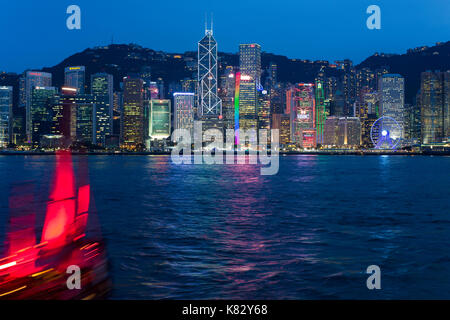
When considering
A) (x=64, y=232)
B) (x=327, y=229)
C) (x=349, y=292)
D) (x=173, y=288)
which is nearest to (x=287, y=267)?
(x=349, y=292)

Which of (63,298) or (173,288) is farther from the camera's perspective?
(173,288)

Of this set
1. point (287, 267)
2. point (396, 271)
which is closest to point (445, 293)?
point (396, 271)

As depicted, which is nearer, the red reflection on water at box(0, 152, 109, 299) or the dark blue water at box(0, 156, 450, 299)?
the red reflection on water at box(0, 152, 109, 299)

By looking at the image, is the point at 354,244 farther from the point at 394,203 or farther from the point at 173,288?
the point at 394,203

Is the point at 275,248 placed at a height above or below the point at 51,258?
below

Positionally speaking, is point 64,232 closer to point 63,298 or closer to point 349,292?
point 63,298

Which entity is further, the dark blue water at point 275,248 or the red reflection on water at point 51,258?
the dark blue water at point 275,248

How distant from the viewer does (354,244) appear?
24.6 metres

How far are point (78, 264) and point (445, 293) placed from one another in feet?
46.9

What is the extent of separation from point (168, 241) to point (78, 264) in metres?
7.00

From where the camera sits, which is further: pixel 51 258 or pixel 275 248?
pixel 275 248

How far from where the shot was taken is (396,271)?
1917cm
